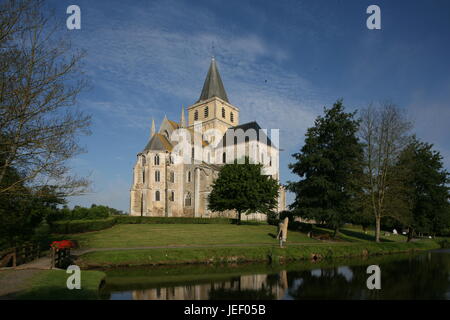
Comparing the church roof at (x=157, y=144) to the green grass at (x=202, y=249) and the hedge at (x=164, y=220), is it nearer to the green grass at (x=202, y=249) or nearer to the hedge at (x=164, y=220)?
the hedge at (x=164, y=220)

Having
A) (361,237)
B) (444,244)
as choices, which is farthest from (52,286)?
(444,244)

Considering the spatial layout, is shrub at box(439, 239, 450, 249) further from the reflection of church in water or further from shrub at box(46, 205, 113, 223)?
shrub at box(46, 205, 113, 223)

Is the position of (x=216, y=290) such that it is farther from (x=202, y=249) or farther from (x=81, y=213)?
(x=81, y=213)

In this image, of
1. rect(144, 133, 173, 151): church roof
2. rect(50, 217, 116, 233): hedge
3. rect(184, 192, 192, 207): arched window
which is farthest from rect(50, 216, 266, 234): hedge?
rect(144, 133, 173, 151): church roof

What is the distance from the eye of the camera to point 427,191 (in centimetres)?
3234

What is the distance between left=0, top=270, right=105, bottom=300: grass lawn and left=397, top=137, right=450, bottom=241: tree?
103 feet

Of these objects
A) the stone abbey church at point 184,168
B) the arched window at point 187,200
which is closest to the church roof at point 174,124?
the stone abbey church at point 184,168

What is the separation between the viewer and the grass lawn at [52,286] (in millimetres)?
8734

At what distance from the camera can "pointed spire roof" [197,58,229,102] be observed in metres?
66.4

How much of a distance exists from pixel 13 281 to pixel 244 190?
28.6 meters
